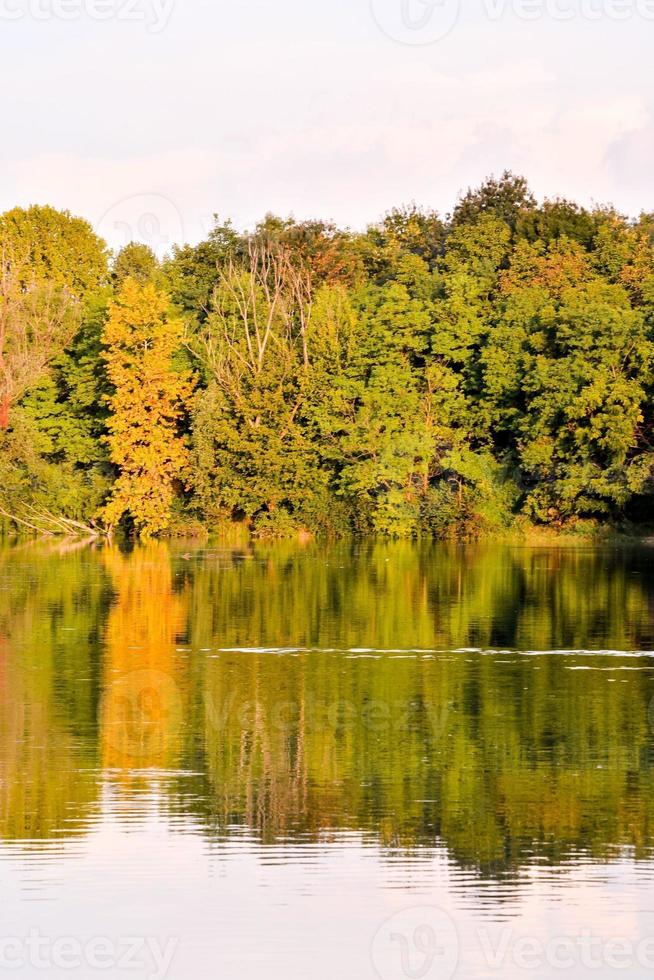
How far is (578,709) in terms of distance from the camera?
1977 centimetres

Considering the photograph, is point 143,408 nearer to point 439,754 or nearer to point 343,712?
point 343,712

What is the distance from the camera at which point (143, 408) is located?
57.4 metres

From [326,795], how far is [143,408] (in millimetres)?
43334

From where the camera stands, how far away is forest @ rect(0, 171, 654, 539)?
54406 millimetres

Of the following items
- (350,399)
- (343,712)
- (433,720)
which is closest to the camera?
(433,720)

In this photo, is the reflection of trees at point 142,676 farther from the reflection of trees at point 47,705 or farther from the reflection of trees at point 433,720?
the reflection of trees at point 433,720

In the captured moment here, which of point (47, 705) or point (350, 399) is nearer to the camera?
point (47, 705)

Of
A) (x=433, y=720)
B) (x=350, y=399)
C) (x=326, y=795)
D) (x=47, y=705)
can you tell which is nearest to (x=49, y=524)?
(x=350, y=399)

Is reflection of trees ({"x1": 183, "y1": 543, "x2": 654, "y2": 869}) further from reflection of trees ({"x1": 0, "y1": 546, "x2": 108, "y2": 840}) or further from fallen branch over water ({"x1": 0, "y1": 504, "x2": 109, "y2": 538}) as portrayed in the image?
fallen branch over water ({"x1": 0, "y1": 504, "x2": 109, "y2": 538})

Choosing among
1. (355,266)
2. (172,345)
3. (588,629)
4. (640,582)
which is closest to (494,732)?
(588,629)

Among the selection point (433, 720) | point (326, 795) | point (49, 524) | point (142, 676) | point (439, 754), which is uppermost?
point (49, 524)

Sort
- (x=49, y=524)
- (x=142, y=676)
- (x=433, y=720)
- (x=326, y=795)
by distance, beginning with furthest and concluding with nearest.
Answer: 1. (x=49, y=524)
2. (x=142, y=676)
3. (x=433, y=720)
4. (x=326, y=795)

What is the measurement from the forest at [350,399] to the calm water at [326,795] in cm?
2479

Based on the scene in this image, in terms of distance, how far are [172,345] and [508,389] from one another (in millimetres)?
11803
